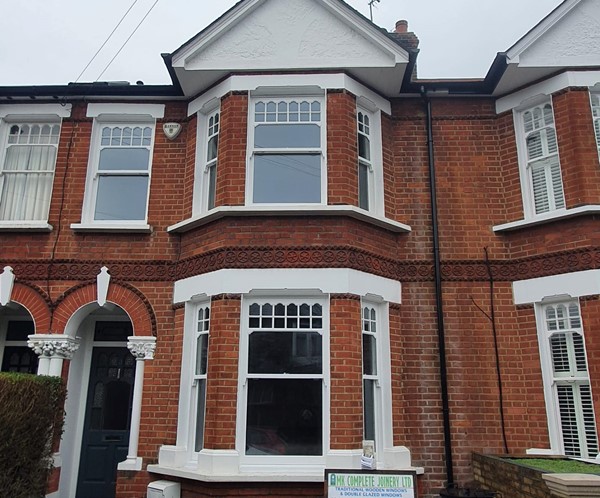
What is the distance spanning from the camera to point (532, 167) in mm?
8586

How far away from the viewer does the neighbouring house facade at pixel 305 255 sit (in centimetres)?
741

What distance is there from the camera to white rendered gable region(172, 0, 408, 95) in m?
8.43

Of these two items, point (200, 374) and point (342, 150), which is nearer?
point (200, 374)

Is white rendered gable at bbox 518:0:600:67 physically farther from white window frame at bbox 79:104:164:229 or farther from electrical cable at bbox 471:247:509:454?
white window frame at bbox 79:104:164:229

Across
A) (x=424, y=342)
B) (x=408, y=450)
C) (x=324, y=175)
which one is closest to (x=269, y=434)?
(x=408, y=450)

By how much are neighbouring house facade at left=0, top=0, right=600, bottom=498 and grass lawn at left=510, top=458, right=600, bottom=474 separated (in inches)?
24.2

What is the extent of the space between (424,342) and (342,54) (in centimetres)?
476

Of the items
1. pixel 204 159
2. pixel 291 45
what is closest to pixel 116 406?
pixel 204 159

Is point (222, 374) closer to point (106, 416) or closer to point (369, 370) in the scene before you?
point (369, 370)

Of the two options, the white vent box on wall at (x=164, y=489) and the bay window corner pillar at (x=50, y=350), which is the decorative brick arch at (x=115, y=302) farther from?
the white vent box on wall at (x=164, y=489)

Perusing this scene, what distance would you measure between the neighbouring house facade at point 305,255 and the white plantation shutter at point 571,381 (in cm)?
3

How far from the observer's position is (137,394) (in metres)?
8.06

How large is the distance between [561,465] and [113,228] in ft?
23.7

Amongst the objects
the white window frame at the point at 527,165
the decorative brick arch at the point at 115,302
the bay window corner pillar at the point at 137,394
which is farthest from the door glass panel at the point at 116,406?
the white window frame at the point at 527,165
